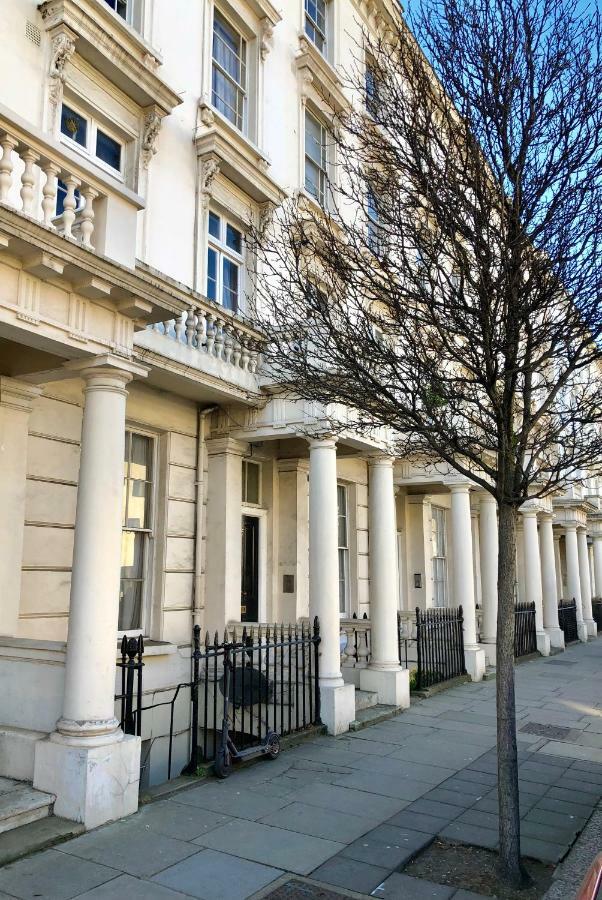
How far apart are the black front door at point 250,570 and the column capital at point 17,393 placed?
5.35 meters

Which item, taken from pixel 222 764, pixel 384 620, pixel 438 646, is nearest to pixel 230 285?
pixel 384 620

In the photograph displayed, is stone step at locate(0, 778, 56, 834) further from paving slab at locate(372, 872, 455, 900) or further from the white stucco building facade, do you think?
paving slab at locate(372, 872, 455, 900)

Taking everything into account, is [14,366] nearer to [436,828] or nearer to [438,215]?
[438,215]

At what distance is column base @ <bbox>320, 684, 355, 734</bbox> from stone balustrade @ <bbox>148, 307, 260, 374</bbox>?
184 inches

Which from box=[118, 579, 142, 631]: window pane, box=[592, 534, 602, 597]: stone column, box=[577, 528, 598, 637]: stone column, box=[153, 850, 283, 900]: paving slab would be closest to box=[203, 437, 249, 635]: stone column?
box=[118, 579, 142, 631]: window pane

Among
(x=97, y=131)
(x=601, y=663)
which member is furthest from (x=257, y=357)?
(x=601, y=663)

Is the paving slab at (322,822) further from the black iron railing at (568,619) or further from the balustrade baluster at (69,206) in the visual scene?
the black iron railing at (568,619)

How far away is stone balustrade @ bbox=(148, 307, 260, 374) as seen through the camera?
9027 millimetres

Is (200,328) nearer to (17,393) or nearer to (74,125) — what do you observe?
(17,393)

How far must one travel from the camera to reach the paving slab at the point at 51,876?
445 cm

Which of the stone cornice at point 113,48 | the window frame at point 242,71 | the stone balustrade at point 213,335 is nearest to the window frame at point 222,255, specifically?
the stone balustrade at point 213,335

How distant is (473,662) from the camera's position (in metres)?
14.5

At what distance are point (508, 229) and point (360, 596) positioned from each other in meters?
10.8

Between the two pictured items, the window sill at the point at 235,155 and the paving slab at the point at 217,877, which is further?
the window sill at the point at 235,155
